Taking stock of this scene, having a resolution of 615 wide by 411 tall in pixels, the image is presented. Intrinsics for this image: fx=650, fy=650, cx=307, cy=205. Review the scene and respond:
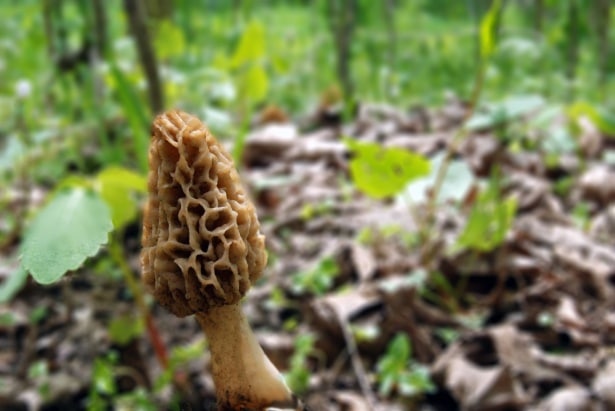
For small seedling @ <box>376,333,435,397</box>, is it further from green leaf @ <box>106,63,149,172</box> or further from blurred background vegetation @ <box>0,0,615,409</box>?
green leaf @ <box>106,63,149,172</box>

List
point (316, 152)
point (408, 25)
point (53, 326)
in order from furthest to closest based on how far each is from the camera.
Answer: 1. point (408, 25)
2. point (316, 152)
3. point (53, 326)

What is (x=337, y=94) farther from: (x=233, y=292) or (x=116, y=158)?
(x=233, y=292)

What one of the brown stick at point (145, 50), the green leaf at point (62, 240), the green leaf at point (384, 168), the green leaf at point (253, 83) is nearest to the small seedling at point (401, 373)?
the green leaf at point (384, 168)

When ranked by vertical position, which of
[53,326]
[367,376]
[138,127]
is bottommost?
[367,376]

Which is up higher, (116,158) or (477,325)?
(116,158)

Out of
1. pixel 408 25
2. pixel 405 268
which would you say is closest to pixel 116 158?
pixel 405 268

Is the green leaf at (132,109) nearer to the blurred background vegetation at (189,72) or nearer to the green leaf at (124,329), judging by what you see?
the blurred background vegetation at (189,72)

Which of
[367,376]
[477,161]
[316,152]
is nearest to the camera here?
[367,376]
